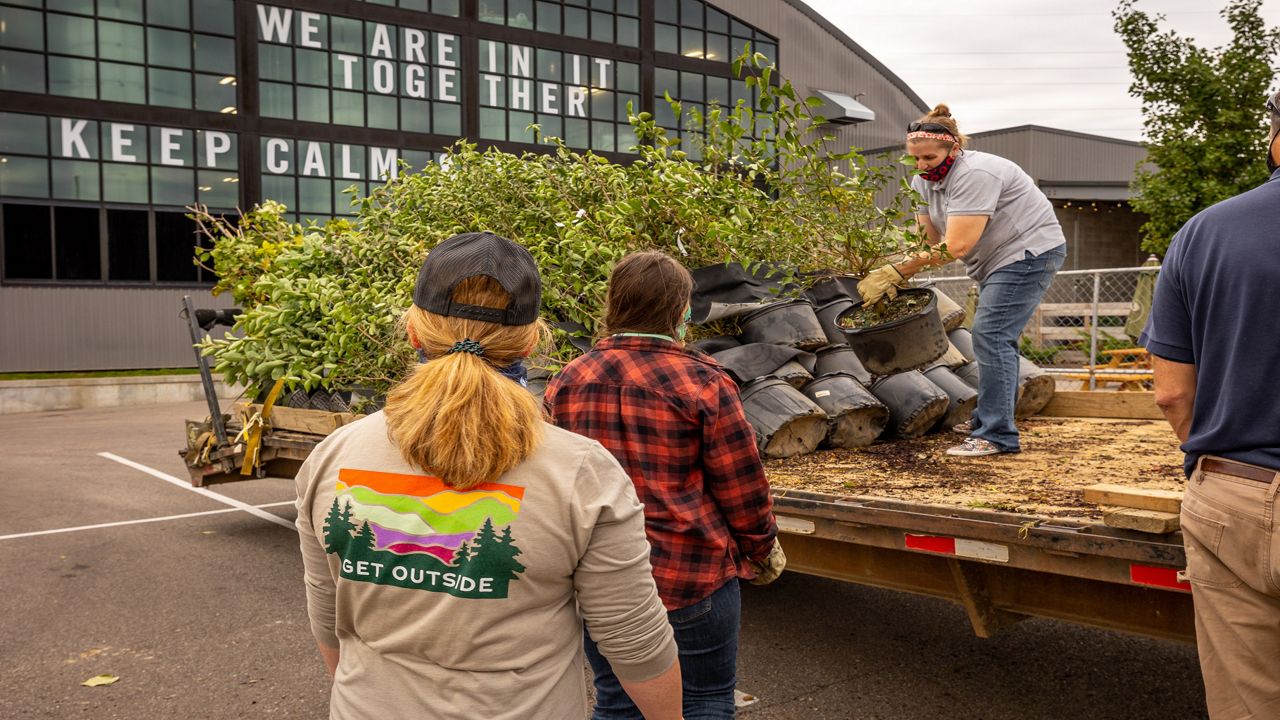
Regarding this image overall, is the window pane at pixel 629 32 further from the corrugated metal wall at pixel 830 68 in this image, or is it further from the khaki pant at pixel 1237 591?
the khaki pant at pixel 1237 591

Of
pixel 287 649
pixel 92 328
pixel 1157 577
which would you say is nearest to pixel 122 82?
pixel 92 328

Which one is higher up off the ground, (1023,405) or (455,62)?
(455,62)

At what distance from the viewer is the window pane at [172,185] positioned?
2364cm

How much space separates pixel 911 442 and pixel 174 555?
5002mm

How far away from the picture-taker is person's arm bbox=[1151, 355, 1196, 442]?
2449 millimetres

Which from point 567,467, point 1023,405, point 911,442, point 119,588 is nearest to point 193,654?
point 119,588

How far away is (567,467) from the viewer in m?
1.66

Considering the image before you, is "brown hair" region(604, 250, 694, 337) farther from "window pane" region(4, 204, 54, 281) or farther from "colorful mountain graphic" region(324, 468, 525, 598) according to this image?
"window pane" region(4, 204, 54, 281)

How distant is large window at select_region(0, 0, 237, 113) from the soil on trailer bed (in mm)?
23243

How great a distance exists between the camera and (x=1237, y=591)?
2271mm

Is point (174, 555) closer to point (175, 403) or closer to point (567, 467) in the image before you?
point (567, 467)

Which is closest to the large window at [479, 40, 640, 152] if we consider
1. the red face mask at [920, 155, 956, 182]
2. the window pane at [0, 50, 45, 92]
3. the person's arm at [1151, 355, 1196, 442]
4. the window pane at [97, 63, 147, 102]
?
the window pane at [97, 63, 147, 102]

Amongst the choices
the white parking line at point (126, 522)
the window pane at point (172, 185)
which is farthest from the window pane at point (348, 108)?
the white parking line at point (126, 522)

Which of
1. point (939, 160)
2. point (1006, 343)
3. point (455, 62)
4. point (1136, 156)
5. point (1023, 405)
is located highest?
point (455, 62)
